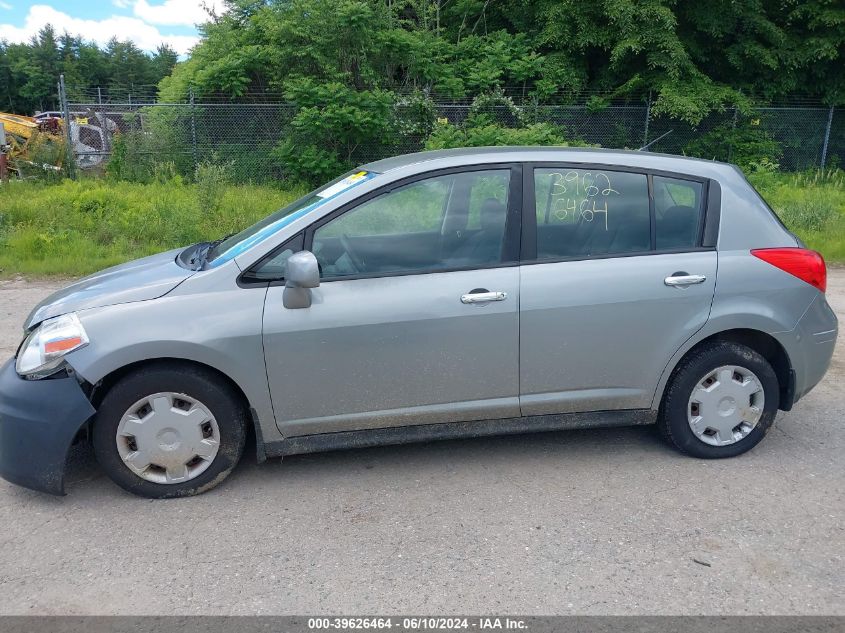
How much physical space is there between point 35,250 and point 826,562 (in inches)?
391

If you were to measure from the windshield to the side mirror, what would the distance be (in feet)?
1.25

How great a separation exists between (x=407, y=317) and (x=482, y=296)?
1.34 ft

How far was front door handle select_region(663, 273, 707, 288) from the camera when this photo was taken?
3932 mm

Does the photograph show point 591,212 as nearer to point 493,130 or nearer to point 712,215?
point 712,215

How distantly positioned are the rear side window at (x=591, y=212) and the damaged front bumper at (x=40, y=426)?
2519 mm

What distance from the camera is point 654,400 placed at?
4.07m

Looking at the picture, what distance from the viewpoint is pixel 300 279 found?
11.4ft

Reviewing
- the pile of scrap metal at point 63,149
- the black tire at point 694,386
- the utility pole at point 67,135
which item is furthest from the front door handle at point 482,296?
the utility pole at point 67,135

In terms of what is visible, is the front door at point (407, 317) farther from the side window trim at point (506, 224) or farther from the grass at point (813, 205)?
the grass at point (813, 205)

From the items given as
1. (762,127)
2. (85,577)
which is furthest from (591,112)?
(85,577)

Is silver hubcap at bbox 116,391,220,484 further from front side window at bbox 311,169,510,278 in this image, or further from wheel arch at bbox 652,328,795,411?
wheel arch at bbox 652,328,795,411

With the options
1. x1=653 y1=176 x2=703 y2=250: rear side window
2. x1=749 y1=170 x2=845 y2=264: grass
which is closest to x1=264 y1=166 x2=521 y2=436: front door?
x1=653 y1=176 x2=703 y2=250: rear side window

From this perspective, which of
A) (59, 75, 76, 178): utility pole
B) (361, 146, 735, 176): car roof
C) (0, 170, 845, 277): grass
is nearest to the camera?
(361, 146, 735, 176): car roof

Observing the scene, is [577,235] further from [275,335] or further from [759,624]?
[759,624]
